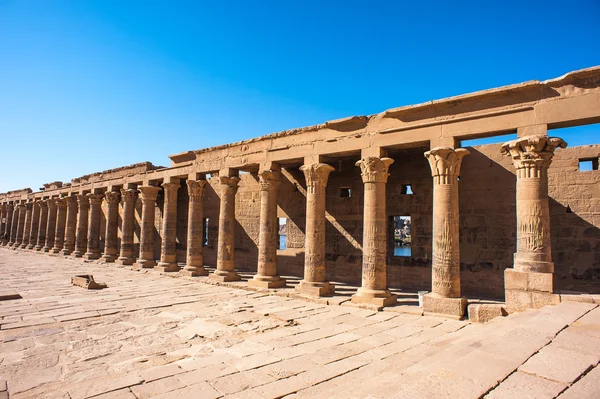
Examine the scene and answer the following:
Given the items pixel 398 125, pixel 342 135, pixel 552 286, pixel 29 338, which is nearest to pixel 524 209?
pixel 552 286

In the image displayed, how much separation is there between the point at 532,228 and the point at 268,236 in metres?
8.41

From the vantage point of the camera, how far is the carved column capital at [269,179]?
13.9 m

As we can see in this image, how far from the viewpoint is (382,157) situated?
11.2 m

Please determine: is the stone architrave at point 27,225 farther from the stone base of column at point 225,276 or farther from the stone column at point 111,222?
the stone base of column at point 225,276

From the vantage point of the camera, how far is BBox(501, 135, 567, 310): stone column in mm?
8281

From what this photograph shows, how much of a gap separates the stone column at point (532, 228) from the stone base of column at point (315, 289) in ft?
17.1

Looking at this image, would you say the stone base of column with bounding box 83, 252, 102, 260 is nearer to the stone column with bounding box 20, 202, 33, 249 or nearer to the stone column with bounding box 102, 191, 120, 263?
the stone column with bounding box 102, 191, 120, 263

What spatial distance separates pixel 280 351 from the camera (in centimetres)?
659

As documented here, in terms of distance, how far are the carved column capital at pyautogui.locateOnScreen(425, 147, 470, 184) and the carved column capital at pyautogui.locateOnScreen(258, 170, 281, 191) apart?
599 centimetres

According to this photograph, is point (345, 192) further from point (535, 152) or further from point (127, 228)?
point (127, 228)

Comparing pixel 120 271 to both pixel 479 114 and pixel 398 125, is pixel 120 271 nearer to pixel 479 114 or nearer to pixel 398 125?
pixel 398 125

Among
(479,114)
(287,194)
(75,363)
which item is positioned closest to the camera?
(75,363)

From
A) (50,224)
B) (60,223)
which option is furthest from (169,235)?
(50,224)

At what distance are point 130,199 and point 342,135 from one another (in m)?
14.2
